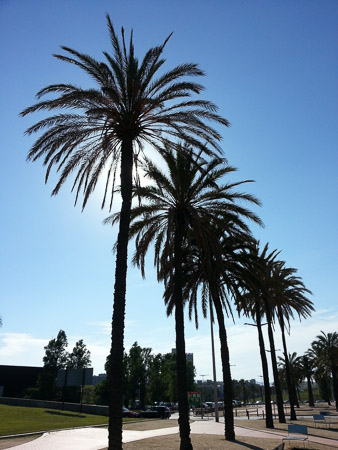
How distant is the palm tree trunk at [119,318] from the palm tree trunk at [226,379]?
921 centimetres

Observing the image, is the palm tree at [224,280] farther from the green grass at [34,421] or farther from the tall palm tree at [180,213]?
the green grass at [34,421]

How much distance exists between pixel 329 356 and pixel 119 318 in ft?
167

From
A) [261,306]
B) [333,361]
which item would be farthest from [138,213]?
[333,361]

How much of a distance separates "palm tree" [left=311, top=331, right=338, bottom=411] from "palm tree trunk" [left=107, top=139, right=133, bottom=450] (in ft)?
159

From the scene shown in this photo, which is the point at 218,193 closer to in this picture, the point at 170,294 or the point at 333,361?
the point at 170,294

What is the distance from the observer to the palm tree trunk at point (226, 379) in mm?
19812

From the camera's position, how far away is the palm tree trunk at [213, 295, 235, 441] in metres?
19.8

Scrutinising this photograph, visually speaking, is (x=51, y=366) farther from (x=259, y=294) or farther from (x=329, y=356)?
(x=259, y=294)

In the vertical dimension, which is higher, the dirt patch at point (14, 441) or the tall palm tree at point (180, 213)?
the tall palm tree at point (180, 213)

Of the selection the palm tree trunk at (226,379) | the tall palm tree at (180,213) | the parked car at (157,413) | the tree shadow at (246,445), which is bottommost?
the parked car at (157,413)

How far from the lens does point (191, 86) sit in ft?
46.7

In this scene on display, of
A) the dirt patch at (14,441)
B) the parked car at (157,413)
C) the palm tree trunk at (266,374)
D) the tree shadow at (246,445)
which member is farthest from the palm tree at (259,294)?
the parked car at (157,413)

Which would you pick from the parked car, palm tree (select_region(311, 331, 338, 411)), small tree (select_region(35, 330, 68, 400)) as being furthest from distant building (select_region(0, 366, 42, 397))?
palm tree (select_region(311, 331, 338, 411))

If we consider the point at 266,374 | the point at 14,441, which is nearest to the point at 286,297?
the point at 266,374
